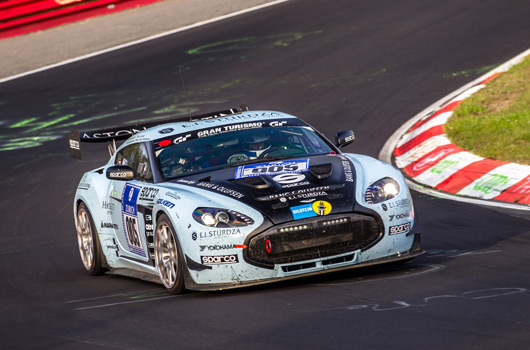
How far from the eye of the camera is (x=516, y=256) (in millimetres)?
7941

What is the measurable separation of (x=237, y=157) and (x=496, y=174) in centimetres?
378

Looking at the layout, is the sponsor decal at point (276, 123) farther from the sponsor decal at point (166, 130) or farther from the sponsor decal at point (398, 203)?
the sponsor decal at point (398, 203)

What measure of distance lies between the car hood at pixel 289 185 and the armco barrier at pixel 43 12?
15.4 metres

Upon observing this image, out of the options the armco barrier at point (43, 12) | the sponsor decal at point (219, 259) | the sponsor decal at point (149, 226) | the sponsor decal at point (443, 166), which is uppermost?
the armco barrier at point (43, 12)

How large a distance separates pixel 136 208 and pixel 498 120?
247 inches

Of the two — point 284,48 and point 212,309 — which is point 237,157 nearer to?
point 212,309

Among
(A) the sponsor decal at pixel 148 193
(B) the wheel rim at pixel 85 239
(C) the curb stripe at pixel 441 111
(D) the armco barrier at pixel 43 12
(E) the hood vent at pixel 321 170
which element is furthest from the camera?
(D) the armco barrier at pixel 43 12

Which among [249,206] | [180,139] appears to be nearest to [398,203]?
[249,206]

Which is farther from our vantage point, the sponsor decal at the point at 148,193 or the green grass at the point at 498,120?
the green grass at the point at 498,120

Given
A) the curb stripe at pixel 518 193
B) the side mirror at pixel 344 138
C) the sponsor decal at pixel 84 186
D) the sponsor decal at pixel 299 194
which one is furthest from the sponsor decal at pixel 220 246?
the curb stripe at pixel 518 193

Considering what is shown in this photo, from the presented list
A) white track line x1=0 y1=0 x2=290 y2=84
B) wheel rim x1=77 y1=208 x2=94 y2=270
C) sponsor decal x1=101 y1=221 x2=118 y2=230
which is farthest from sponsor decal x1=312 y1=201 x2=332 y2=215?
white track line x1=0 y1=0 x2=290 y2=84

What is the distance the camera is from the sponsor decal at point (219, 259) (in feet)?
24.3

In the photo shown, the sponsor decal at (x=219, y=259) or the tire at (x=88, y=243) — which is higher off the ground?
the tire at (x=88, y=243)

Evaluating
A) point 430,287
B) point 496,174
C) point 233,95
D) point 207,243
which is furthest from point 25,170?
point 430,287
